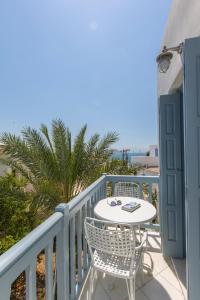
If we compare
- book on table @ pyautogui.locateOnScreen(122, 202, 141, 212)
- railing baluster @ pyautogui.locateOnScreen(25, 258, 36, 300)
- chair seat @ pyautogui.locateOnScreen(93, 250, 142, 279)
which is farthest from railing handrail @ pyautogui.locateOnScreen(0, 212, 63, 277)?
book on table @ pyautogui.locateOnScreen(122, 202, 141, 212)

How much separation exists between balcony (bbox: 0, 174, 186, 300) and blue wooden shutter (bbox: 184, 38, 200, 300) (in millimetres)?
766

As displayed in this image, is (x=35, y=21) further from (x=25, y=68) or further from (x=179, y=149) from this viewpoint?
(x=179, y=149)

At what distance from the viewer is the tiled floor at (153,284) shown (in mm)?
2037

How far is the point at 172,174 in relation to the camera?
2801 millimetres

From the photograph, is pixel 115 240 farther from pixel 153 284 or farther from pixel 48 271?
pixel 153 284

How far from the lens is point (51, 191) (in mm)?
3869

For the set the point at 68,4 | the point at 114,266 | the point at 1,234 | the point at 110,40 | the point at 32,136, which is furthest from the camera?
the point at 110,40

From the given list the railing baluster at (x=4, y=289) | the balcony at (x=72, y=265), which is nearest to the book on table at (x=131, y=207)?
the balcony at (x=72, y=265)

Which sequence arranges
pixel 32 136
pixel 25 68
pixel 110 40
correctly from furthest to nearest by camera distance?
pixel 25 68 < pixel 110 40 < pixel 32 136

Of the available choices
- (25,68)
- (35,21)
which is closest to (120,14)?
(35,21)

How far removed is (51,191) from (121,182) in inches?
59.1

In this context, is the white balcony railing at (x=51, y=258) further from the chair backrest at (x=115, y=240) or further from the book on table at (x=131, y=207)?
the book on table at (x=131, y=207)

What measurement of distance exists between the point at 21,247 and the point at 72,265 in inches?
44.1

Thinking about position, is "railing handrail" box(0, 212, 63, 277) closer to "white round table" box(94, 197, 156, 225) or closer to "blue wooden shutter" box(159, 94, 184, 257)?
"white round table" box(94, 197, 156, 225)
